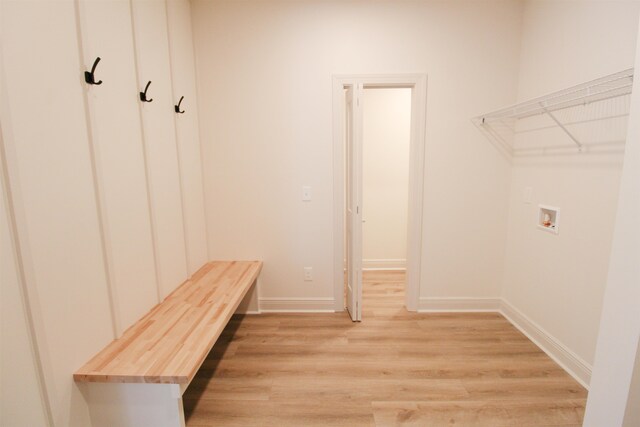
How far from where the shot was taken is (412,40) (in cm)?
241

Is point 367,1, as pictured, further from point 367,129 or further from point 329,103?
point 367,129

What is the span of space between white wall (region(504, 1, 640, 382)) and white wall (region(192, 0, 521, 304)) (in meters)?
0.23

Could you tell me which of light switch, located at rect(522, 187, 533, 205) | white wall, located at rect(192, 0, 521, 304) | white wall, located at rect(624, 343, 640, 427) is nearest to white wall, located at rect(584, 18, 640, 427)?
white wall, located at rect(624, 343, 640, 427)

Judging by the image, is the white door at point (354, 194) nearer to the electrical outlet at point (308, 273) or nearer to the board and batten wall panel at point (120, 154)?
the electrical outlet at point (308, 273)

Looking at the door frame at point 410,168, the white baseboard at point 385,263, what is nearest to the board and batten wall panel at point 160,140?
the door frame at point 410,168

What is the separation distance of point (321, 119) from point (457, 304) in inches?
85.6

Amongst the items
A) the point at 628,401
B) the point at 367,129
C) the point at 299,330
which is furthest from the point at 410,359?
the point at 367,129

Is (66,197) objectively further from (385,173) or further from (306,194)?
(385,173)

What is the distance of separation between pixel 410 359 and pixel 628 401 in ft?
4.17

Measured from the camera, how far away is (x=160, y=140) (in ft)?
6.30

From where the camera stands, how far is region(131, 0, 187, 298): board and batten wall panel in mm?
1742

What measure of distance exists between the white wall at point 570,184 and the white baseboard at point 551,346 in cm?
2

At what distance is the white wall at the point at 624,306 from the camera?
34.7 inches

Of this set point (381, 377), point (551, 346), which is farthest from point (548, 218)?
point (381, 377)
